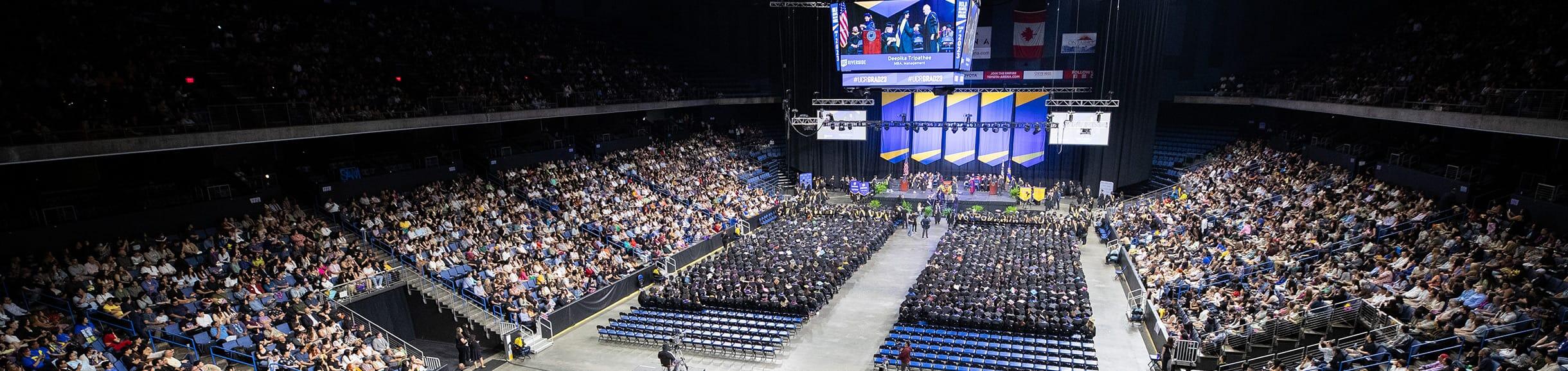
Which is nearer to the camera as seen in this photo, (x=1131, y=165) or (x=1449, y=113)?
(x=1449, y=113)

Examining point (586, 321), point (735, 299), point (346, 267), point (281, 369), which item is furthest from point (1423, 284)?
point (346, 267)

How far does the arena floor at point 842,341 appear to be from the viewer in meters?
16.3

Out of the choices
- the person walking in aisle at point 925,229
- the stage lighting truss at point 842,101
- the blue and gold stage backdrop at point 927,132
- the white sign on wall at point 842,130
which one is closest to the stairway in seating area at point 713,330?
→ the person walking in aisle at point 925,229

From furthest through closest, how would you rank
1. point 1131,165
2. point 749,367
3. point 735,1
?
point 735,1
point 1131,165
point 749,367

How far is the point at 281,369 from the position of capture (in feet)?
45.5

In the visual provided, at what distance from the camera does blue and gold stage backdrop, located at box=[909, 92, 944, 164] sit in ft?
125

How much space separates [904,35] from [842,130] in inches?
337

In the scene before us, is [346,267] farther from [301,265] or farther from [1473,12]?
[1473,12]

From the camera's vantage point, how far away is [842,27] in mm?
30016

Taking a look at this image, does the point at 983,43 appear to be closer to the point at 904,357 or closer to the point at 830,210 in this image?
the point at 830,210

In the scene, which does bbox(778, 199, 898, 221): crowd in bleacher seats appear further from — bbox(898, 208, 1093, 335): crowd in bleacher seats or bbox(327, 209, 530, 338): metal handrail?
bbox(327, 209, 530, 338): metal handrail

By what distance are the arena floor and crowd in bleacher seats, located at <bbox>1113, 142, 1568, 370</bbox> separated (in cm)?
127

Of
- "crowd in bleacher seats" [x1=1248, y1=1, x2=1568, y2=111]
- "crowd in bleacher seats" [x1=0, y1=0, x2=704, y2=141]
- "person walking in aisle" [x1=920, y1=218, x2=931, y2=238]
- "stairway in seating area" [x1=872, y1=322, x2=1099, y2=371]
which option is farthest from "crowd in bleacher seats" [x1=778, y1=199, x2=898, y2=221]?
"crowd in bleacher seats" [x1=1248, y1=1, x2=1568, y2=111]

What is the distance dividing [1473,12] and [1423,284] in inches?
552
